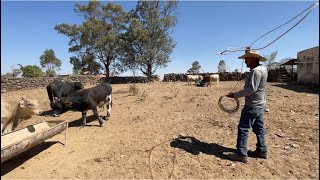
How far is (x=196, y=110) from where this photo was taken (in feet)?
31.9

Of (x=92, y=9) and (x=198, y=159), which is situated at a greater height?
(x=92, y=9)

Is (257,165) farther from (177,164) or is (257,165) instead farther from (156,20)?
(156,20)

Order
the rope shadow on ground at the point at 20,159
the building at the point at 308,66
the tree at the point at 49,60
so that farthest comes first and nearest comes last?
the tree at the point at 49,60, the building at the point at 308,66, the rope shadow on ground at the point at 20,159

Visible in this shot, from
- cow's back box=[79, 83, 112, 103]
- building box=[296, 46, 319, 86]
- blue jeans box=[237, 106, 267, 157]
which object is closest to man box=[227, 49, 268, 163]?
blue jeans box=[237, 106, 267, 157]

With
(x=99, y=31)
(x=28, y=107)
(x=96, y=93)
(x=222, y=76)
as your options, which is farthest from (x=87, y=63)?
(x=28, y=107)

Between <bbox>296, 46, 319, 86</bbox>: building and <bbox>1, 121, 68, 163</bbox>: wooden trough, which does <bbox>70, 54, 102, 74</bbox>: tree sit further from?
<bbox>1, 121, 68, 163</bbox>: wooden trough

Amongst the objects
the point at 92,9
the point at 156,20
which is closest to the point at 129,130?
the point at 156,20

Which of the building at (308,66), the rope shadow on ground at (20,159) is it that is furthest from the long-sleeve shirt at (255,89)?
the building at (308,66)

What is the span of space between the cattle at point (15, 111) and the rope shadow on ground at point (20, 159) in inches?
24.0

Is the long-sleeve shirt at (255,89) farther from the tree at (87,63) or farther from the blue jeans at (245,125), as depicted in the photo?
the tree at (87,63)

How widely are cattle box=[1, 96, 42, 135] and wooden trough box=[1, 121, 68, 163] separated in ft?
0.58

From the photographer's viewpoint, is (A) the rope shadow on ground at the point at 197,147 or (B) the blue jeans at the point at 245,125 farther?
(A) the rope shadow on ground at the point at 197,147

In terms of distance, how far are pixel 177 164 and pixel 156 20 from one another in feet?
96.5

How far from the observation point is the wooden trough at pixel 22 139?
4.44 metres
